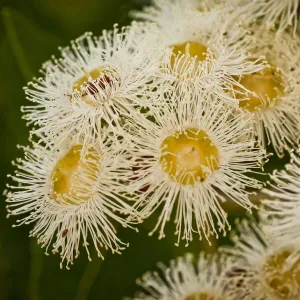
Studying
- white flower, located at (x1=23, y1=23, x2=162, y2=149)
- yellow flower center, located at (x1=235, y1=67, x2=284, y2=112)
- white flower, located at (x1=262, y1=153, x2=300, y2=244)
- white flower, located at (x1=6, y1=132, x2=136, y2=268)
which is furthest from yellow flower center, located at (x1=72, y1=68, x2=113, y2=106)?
white flower, located at (x1=262, y1=153, x2=300, y2=244)

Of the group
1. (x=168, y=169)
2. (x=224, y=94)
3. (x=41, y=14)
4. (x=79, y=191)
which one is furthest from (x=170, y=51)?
(x=41, y=14)

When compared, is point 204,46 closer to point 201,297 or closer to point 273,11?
point 273,11

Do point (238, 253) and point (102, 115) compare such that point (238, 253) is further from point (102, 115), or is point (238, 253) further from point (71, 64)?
point (71, 64)

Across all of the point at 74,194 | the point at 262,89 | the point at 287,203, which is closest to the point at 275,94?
the point at 262,89

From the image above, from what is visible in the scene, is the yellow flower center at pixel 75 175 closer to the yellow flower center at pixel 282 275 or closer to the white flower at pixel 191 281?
the white flower at pixel 191 281

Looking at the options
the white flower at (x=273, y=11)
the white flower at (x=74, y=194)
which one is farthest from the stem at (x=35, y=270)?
the white flower at (x=273, y=11)
